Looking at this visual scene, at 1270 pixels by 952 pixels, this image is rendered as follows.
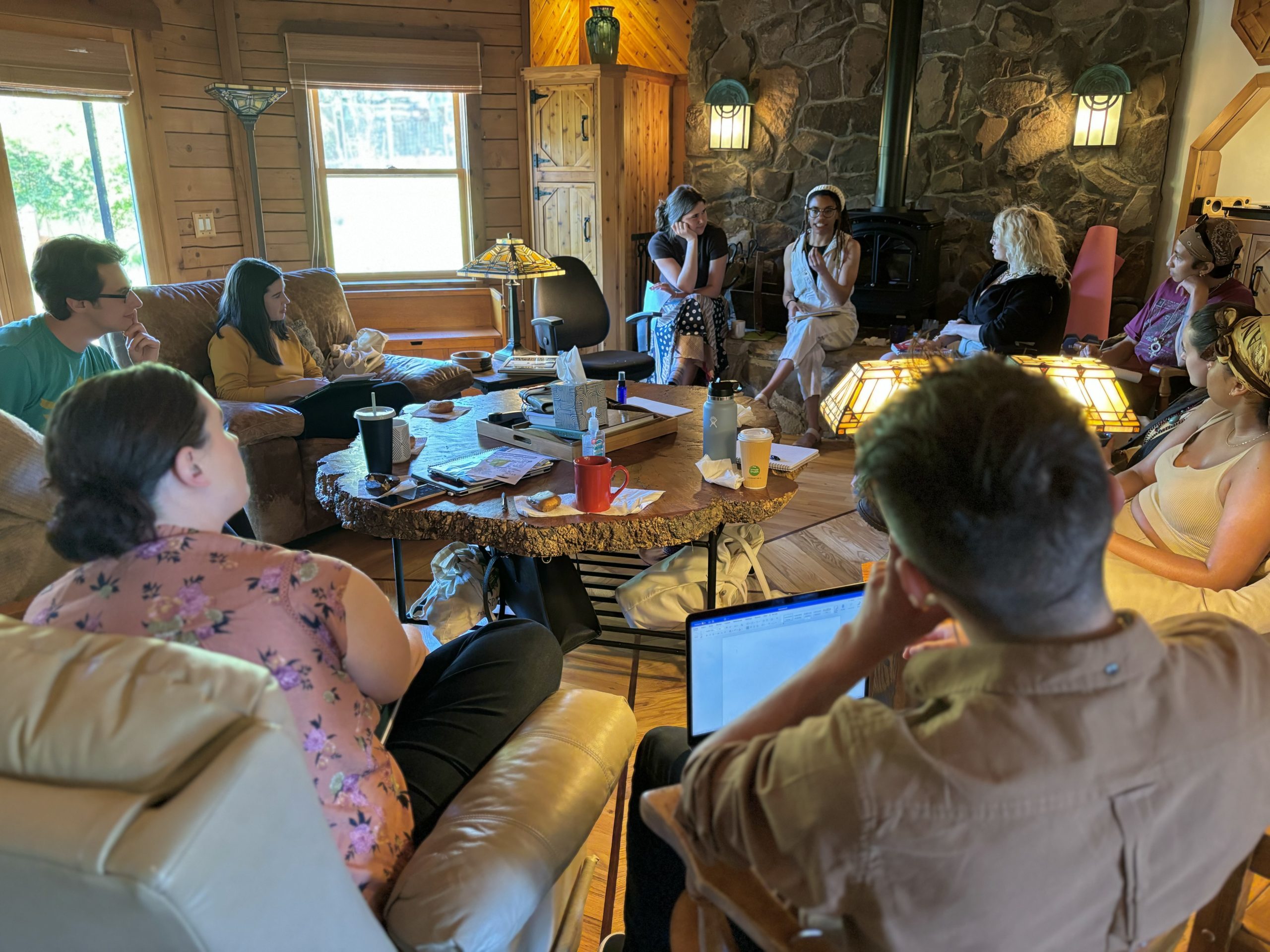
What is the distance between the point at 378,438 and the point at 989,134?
410 centimetres

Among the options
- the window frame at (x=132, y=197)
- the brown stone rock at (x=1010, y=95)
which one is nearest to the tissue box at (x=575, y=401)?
the window frame at (x=132, y=197)

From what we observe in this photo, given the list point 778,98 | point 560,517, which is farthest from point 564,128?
point 560,517

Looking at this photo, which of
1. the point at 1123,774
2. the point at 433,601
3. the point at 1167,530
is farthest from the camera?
the point at 433,601

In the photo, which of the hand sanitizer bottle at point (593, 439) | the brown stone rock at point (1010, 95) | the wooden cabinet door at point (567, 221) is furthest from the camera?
the wooden cabinet door at point (567, 221)

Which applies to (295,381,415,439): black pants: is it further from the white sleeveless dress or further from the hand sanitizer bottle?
the white sleeveless dress

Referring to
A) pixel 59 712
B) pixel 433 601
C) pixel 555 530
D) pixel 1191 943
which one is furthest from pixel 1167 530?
pixel 59 712

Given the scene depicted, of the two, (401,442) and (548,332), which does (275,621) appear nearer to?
(401,442)

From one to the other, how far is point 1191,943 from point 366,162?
17.7 ft

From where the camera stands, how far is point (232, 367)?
325 centimetres

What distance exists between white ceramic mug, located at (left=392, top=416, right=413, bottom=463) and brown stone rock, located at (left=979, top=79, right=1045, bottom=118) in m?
3.99

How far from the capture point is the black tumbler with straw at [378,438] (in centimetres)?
219

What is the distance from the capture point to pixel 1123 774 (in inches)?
27.3

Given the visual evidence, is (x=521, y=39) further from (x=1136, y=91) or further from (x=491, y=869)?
(x=491, y=869)

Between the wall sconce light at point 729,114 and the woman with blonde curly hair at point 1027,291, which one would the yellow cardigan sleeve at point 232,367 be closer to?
the woman with blonde curly hair at point 1027,291
